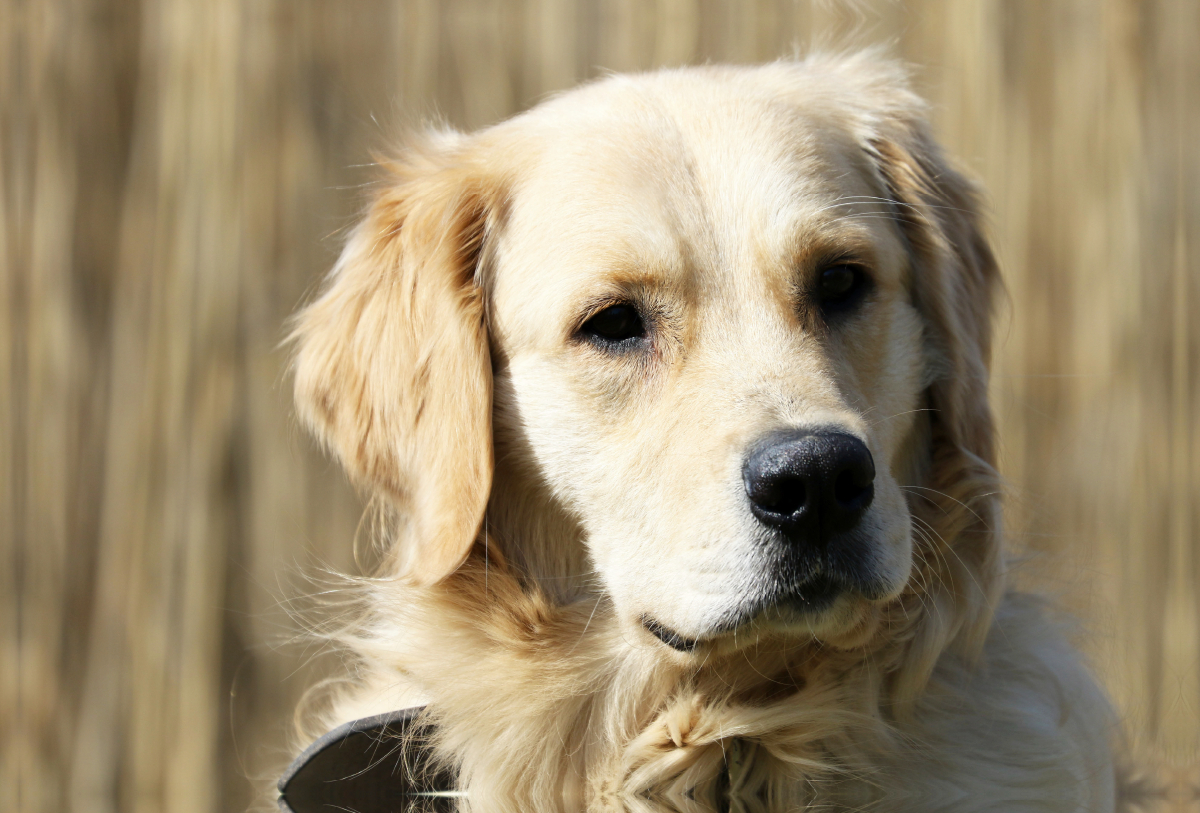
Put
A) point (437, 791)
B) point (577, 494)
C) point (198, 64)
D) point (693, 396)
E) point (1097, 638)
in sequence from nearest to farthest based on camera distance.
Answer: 1. point (693, 396)
2. point (577, 494)
3. point (437, 791)
4. point (1097, 638)
5. point (198, 64)

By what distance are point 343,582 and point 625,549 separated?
981 millimetres

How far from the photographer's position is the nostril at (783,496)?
169cm

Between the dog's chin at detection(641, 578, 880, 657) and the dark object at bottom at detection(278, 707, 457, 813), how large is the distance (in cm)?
78

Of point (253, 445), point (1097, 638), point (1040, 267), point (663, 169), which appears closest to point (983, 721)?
point (1097, 638)

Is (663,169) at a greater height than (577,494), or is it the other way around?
(663,169)

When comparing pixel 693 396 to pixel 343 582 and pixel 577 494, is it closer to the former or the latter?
pixel 577 494

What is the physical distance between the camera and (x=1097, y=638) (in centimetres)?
258

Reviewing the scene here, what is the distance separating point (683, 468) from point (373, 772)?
3.70 ft

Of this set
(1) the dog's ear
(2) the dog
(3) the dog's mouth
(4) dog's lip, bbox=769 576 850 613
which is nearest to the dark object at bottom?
(2) the dog

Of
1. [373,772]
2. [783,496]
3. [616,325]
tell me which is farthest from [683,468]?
[373,772]

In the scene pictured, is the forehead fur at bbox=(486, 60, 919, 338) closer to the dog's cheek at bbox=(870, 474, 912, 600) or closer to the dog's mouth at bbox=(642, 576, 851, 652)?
the dog's cheek at bbox=(870, 474, 912, 600)

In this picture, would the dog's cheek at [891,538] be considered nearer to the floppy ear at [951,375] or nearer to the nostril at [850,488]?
the nostril at [850,488]

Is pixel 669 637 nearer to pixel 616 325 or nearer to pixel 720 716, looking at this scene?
pixel 720 716

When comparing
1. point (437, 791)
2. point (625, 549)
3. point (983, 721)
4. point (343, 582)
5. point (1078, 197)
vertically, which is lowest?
point (437, 791)
